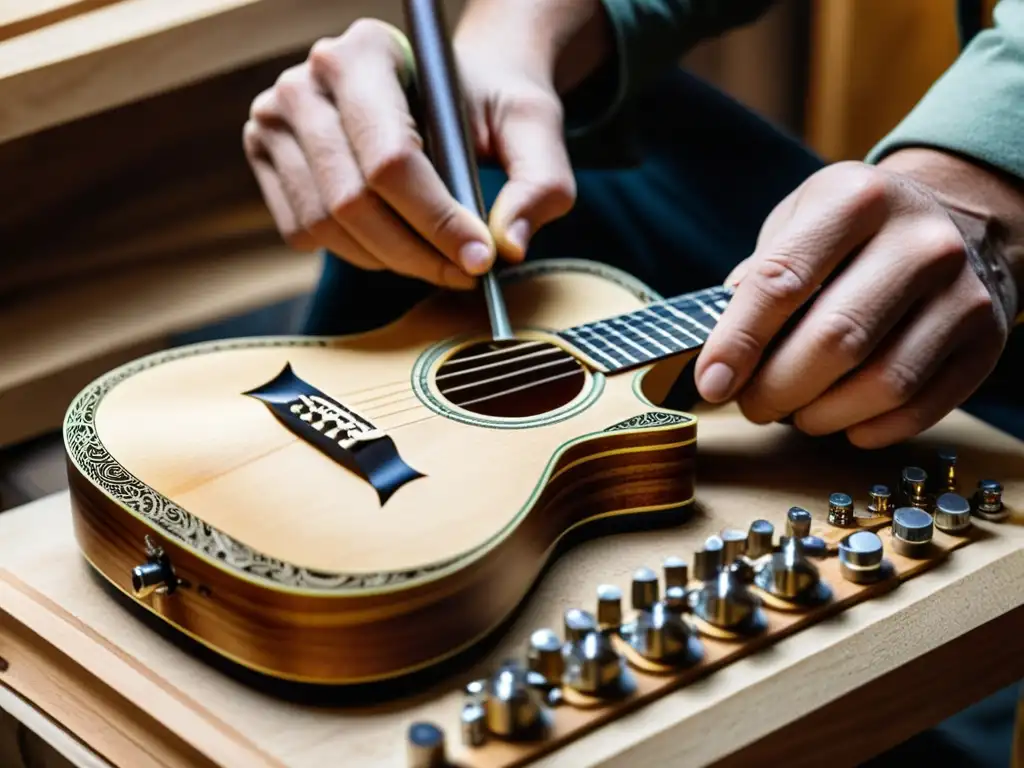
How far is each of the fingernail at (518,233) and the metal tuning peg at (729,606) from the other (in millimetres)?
297

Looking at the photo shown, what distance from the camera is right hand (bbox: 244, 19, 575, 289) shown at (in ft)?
2.60

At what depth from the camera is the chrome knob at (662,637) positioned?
0.58m

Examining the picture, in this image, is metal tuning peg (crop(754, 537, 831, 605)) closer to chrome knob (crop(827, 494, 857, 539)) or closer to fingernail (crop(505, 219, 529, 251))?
chrome knob (crop(827, 494, 857, 539))

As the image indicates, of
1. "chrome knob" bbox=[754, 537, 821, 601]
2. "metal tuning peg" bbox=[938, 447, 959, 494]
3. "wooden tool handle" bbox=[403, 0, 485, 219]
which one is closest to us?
"chrome knob" bbox=[754, 537, 821, 601]

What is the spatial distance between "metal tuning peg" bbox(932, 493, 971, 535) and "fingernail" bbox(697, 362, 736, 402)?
0.45ft

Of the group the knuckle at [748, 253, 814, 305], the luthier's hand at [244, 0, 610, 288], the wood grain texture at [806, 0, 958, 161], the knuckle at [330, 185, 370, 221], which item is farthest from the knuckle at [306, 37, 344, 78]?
the wood grain texture at [806, 0, 958, 161]

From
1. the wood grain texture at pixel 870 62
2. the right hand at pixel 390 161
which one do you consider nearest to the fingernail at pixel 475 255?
the right hand at pixel 390 161

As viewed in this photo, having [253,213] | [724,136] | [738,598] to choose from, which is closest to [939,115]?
[724,136]

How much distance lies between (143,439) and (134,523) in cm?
8

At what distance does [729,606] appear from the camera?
0.59 m

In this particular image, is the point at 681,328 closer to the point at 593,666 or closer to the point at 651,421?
the point at 651,421

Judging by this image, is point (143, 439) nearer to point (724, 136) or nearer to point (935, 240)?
point (935, 240)

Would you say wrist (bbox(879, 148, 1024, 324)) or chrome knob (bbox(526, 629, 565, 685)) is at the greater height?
wrist (bbox(879, 148, 1024, 324))

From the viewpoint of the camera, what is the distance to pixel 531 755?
533mm
